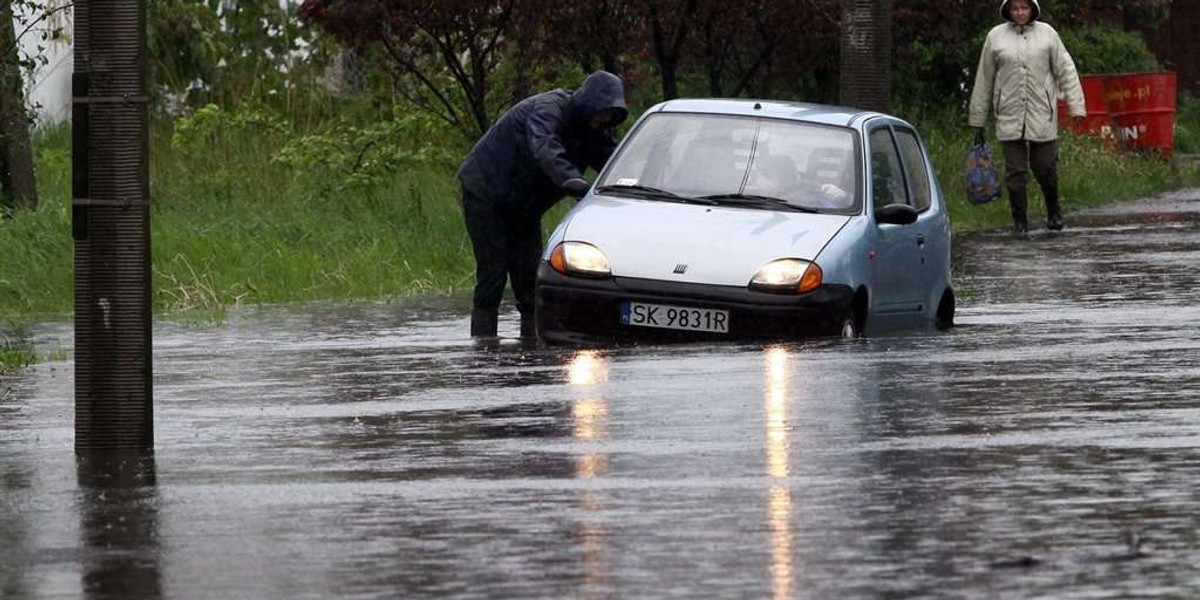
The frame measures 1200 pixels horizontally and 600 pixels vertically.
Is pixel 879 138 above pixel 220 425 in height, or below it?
above

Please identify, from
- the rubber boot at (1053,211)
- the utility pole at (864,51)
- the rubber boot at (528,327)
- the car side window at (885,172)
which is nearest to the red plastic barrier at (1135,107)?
the rubber boot at (1053,211)

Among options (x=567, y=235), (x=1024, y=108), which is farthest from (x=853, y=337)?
(x=1024, y=108)

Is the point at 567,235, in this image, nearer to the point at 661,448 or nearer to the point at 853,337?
the point at 853,337

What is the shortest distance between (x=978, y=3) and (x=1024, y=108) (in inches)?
241

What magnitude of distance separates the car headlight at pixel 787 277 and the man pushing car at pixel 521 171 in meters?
1.83

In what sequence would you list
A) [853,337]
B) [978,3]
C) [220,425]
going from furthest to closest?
[978,3] < [853,337] < [220,425]

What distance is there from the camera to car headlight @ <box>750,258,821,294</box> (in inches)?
545

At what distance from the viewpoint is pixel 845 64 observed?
813 inches

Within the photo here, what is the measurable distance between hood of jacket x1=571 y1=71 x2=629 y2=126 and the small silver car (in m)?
0.18

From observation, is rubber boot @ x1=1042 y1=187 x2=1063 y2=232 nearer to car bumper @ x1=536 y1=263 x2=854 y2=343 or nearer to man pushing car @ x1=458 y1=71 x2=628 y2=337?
man pushing car @ x1=458 y1=71 x2=628 y2=337

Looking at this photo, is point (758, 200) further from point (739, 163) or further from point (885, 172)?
point (885, 172)

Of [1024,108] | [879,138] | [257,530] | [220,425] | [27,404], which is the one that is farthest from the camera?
[1024,108]

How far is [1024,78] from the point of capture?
23.6 m

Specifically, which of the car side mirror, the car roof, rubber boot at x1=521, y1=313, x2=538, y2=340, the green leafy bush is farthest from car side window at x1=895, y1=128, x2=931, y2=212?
the green leafy bush
